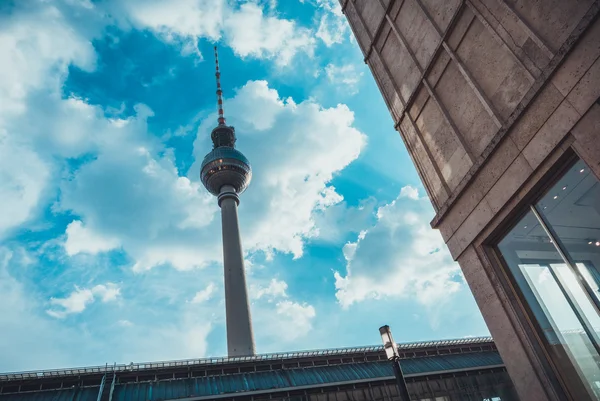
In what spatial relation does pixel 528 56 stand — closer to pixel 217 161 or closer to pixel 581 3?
pixel 581 3

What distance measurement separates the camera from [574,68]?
8.10 meters

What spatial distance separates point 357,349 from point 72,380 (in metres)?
17.5

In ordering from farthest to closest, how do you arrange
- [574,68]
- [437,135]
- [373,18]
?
[373,18], [437,135], [574,68]

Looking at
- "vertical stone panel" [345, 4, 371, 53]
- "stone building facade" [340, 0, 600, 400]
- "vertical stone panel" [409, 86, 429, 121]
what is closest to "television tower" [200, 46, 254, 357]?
"vertical stone panel" [345, 4, 371, 53]

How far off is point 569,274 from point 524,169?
8.98 ft

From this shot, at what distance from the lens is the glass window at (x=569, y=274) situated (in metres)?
8.77

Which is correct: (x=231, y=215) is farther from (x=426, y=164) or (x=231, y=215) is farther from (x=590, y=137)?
(x=590, y=137)

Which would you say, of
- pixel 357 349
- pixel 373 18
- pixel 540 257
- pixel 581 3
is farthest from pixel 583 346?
pixel 357 349

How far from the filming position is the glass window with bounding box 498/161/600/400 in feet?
28.8

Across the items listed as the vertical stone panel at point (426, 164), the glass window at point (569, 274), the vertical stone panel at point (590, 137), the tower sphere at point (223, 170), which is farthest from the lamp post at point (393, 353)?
the tower sphere at point (223, 170)

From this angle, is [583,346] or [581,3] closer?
[581,3]

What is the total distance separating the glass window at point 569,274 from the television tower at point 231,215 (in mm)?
43104

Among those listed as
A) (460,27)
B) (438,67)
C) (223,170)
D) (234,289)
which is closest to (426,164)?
(438,67)

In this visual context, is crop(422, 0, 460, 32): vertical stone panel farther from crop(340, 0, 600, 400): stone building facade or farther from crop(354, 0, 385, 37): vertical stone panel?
crop(354, 0, 385, 37): vertical stone panel
